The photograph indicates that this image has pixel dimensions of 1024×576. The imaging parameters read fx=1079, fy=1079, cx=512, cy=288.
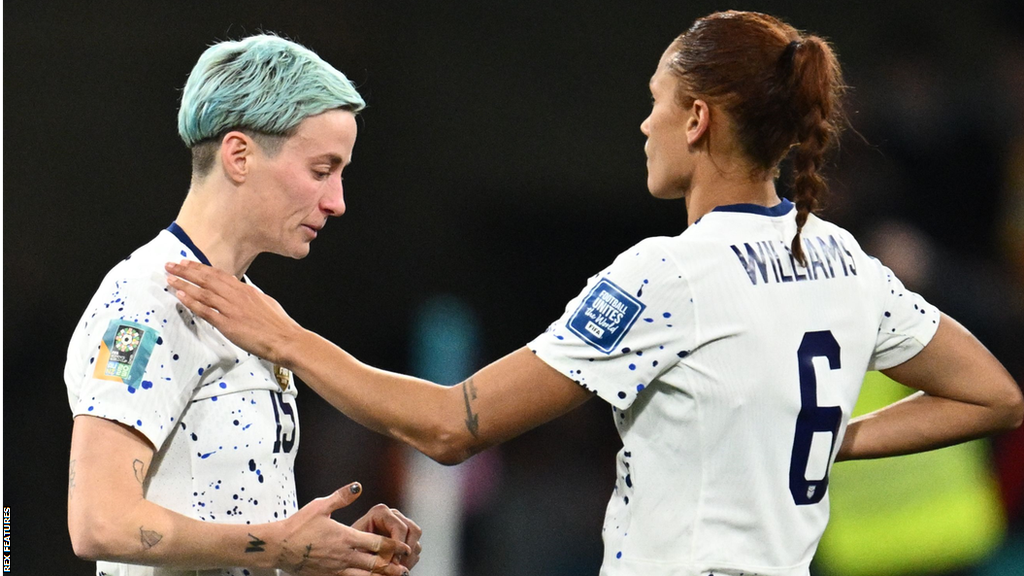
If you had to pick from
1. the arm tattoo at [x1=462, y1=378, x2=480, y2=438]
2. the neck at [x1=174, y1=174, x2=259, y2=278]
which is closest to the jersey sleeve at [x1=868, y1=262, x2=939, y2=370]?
the arm tattoo at [x1=462, y1=378, x2=480, y2=438]

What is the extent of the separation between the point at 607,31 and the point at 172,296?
4364mm

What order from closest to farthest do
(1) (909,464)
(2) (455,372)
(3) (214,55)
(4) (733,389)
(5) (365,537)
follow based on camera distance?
1. (4) (733,389)
2. (5) (365,537)
3. (3) (214,55)
4. (1) (909,464)
5. (2) (455,372)

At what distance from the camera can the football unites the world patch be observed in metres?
1.70

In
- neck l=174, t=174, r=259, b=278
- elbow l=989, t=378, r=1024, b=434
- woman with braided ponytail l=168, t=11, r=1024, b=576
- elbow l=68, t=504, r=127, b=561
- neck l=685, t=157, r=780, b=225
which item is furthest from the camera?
elbow l=989, t=378, r=1024, b=434

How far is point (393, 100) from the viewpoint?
554 centimetres

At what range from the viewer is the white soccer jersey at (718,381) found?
67.2 inches

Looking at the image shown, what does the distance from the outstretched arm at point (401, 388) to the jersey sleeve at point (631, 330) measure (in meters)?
0.05

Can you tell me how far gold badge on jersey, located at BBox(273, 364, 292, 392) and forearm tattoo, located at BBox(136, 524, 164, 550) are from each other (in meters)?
0.42

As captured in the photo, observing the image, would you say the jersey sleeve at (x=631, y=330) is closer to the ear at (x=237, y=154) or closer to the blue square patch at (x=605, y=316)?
the blue square patch at (x=605, y=316)

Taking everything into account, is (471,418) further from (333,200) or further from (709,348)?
(333,200)

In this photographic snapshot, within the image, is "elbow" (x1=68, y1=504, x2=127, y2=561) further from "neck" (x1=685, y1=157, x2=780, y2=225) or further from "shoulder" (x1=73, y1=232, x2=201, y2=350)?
"neck" (x1=685, y1=157, x2=780, y2=225)

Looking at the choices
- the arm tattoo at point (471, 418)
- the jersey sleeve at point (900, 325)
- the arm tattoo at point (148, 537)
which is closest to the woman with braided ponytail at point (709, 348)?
the arm tattoo at point (471, 418)

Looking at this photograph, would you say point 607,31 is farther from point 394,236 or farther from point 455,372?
point 455,372

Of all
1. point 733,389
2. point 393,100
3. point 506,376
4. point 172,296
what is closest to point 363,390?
point 506,376
